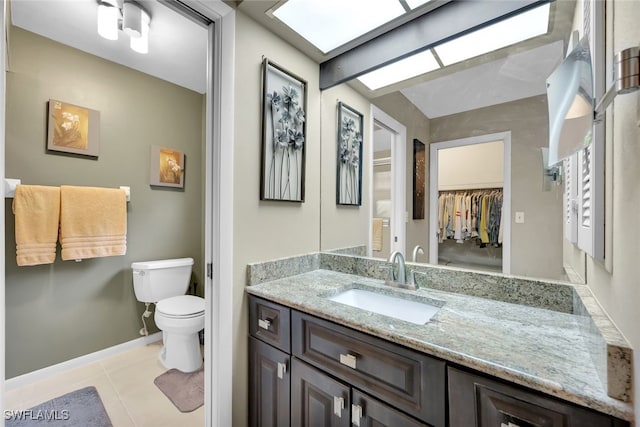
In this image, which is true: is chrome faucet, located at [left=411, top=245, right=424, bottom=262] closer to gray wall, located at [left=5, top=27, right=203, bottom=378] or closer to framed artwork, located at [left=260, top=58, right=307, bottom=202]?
framed artwork, located at [left=260, top=58, right=307, bottom=202]

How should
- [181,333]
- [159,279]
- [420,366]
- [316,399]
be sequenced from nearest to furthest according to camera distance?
[420,366] → [316,399] → [181,333] → [159,279]

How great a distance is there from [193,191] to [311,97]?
5.58 feet

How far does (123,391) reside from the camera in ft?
5.71

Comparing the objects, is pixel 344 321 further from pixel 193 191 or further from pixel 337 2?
pixel 193 191

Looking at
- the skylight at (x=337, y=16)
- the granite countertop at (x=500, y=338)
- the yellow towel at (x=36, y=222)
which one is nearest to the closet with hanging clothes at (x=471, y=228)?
the granite countertop at (x=500, y=338)

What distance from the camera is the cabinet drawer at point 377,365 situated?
2.35 ft

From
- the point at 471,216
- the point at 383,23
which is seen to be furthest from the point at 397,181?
Result: the point at 383,23

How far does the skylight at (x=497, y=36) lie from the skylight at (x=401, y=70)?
0.06 meters

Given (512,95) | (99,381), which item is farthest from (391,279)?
(99,381)

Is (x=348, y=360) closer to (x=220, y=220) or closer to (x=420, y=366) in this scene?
(x=420, y=366)

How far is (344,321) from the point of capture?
891 millimetres

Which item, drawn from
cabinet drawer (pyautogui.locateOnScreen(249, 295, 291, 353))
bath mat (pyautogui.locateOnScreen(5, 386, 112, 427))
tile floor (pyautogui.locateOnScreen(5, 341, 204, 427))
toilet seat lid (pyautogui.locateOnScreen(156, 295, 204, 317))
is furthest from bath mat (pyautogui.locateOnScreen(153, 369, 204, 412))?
cabinet drawer (pyautogui.locateOnScreen(249, 295, 291, 353))

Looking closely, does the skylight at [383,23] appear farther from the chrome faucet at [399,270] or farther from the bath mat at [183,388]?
the bath mat at [183,388]

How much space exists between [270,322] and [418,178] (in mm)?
1030
